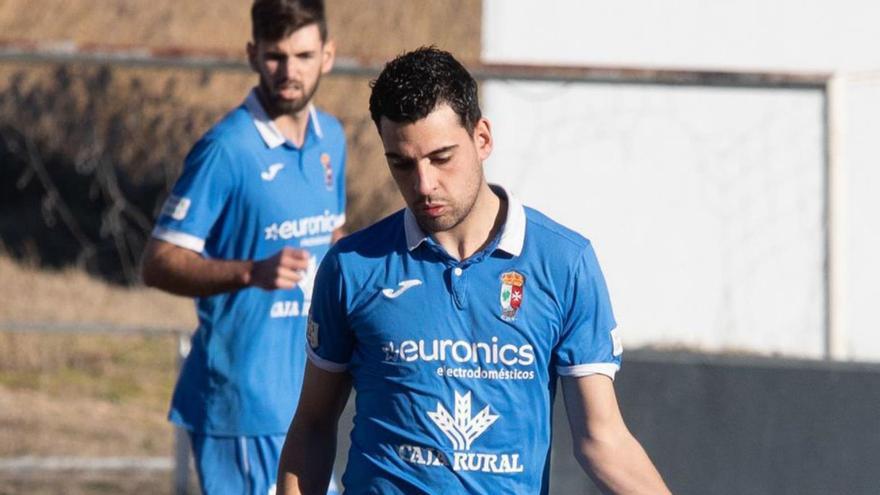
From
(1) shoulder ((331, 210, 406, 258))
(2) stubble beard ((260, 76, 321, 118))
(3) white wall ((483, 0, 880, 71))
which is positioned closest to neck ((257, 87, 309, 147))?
(2) stubble beard ((260, 76, 321, 118))

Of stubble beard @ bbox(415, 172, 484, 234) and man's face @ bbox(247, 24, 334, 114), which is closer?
stubble beard @ bbox(415, 172, 484, 234)

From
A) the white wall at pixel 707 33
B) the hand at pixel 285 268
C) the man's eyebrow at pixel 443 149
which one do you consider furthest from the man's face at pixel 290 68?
the white wall at pixel 707 33

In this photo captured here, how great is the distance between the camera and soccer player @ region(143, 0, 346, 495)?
540cm

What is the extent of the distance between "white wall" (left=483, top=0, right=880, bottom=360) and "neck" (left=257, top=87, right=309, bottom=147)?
273 cm

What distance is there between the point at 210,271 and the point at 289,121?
64 cm

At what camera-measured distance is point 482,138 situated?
12.4 ft

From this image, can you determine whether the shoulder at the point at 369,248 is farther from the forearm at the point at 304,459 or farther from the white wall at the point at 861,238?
the white wall at the point at 861,238

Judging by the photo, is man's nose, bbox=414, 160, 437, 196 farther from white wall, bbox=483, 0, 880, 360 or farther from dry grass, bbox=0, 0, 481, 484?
dry grass, bbox=0, 0, 481, 484

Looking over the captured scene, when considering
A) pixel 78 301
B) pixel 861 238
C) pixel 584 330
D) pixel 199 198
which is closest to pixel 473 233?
pixel 584 330

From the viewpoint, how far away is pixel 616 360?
12.5 feet

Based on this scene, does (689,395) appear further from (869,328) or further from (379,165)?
(379,165)

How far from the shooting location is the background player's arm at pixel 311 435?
12.7 feet

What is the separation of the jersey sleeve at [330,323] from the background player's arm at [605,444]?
1.62 feet

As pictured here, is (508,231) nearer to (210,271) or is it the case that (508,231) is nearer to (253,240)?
(210,271)
